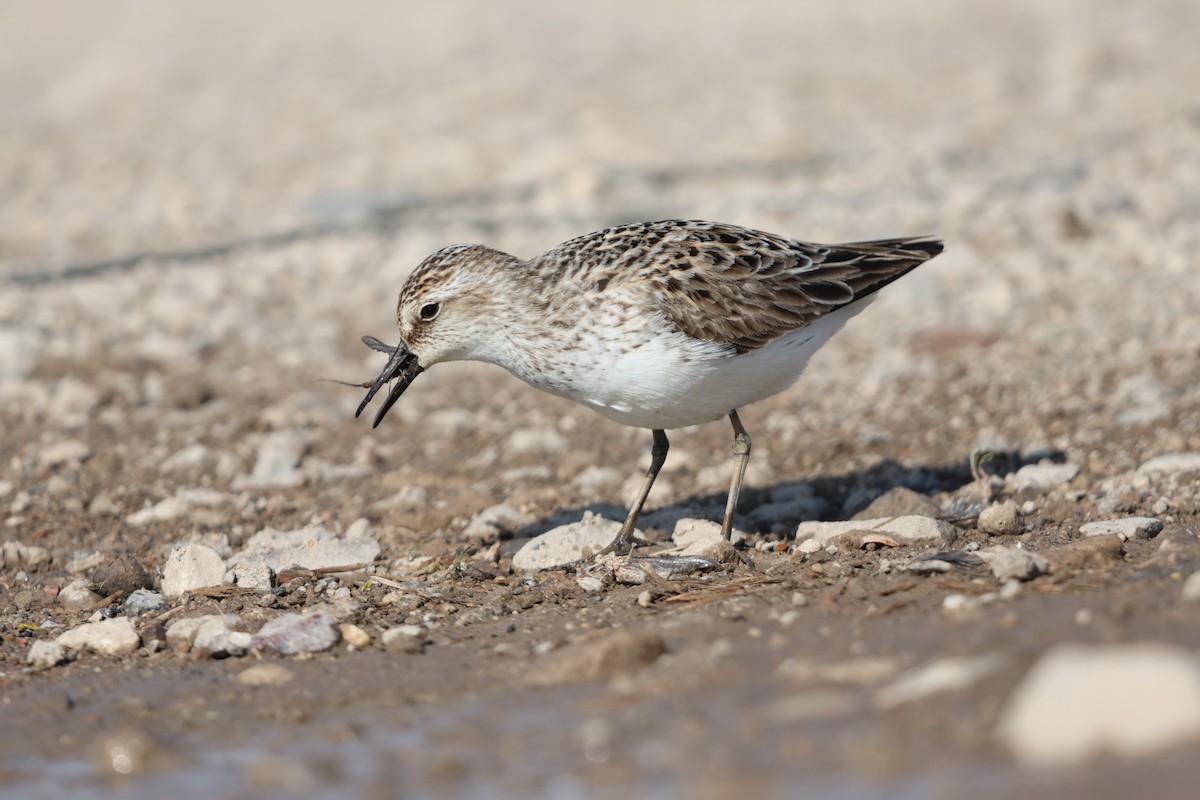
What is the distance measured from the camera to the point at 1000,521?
6.36m

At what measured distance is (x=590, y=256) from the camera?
671 centimetres

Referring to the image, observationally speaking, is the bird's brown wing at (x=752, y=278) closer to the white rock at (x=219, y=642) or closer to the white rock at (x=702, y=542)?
the white rock at (x=702, y=542)

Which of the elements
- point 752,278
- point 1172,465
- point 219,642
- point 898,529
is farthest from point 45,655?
point 1172,465

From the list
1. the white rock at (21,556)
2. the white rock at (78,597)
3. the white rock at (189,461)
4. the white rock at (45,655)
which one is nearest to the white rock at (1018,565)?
the white rock at (45,655)

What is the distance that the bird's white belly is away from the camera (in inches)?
247

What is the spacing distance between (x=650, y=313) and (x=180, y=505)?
303 cm

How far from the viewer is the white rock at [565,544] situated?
21.8ft

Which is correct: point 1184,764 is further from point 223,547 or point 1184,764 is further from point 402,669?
point 223,547

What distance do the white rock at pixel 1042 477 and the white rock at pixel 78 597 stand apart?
441 centimetres

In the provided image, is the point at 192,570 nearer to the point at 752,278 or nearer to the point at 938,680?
the point at 752,278

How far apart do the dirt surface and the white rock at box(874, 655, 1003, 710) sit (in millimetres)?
18

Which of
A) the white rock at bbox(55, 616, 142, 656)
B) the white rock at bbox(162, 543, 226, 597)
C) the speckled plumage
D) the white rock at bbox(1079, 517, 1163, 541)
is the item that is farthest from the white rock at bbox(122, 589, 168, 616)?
the white rock at bbox(1079, 517, 1163, 541)

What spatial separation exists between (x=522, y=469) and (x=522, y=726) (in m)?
3.50

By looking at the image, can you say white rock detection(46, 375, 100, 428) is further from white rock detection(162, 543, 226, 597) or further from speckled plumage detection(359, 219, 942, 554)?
speckled plumage detection(359, 219, 942, 554)
